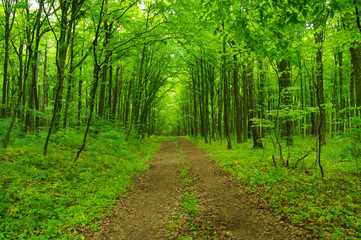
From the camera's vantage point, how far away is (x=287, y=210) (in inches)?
178

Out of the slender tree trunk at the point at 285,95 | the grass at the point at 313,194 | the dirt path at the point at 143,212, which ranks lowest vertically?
the dirt path at the point at 143,212

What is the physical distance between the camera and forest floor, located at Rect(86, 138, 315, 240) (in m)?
4.12

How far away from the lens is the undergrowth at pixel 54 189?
3928 millimetres

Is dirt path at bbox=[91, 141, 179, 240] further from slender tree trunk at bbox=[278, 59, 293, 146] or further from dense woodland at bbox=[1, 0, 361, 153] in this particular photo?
slender tree trunk at bbox=[278, 59, 293, 146]

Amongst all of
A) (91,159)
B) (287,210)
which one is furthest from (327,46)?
(91,159)

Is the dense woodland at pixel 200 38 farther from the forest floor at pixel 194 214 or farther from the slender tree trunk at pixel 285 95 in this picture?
the forest floor at pixel 194 214

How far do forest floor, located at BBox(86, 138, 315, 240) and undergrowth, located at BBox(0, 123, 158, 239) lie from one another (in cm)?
53

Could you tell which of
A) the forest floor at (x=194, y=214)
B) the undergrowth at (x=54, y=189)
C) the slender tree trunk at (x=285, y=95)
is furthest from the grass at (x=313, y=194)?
the undergrowth at (x=54, y=189)

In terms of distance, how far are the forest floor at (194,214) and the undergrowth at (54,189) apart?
534 mm

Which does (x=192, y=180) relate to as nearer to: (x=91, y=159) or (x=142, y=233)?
(x=142, y=233)

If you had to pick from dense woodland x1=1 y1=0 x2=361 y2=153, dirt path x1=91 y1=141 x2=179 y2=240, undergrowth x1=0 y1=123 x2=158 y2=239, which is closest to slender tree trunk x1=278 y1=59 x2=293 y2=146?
dense woodland x1=1 y1=0 x2=361 y2=153

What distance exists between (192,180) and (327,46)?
6806mm

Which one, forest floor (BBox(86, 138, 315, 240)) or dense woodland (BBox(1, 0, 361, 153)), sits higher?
dense woodland (BBox(1, 0, 361, 153))

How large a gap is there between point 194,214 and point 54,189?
417 cm
